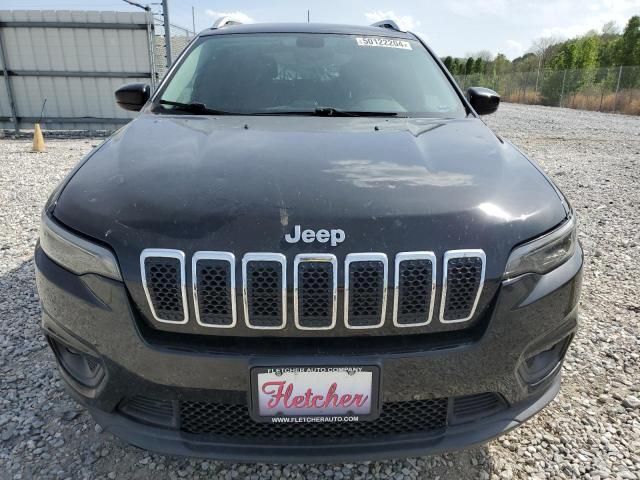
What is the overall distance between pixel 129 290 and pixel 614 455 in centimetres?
196

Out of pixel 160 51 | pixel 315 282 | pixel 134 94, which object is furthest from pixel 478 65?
pixel 315 282

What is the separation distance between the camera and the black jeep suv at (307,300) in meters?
1.41

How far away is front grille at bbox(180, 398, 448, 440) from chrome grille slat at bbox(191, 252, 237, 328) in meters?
0.36

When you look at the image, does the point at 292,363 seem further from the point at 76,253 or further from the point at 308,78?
the point at 308,78

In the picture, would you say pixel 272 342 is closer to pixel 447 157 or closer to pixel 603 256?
pixel 447 157

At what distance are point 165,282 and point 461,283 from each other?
85cm

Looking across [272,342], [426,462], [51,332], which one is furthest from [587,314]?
[51,332]

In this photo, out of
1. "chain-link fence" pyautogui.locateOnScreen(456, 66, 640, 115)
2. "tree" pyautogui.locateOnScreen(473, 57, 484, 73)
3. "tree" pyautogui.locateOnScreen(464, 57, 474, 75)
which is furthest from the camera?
"tree" pyautogui.locateOnScreen(464, 57, 474, 75)

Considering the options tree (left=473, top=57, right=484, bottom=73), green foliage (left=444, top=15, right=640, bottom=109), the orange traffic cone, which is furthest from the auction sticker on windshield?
tree (left=473, top=57, right=484, bottom=73)

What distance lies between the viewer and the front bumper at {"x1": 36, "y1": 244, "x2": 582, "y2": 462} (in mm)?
1454

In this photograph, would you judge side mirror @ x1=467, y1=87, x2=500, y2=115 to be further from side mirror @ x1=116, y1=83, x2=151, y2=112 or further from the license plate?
the license plate

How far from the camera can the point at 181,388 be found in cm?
149

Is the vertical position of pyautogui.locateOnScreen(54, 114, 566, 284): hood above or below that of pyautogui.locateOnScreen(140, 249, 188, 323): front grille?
above

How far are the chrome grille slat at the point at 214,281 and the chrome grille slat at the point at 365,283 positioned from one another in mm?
320
